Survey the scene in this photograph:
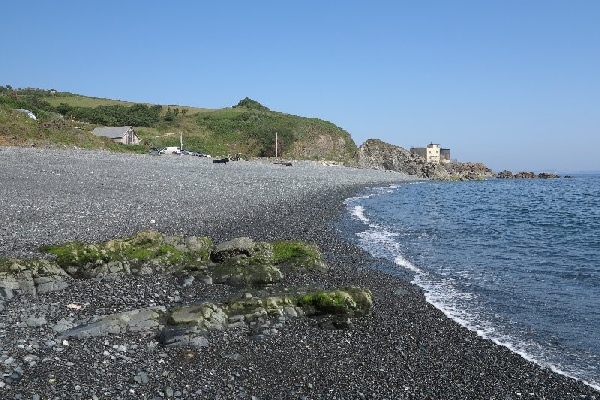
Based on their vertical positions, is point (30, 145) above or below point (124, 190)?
above

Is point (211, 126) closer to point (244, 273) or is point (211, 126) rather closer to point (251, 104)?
point (251, 104)

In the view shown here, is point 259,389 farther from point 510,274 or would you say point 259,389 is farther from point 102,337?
point 510,274

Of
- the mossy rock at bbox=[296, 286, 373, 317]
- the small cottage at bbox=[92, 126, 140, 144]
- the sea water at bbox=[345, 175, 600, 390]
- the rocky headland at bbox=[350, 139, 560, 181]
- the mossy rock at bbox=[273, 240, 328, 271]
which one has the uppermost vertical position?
the small cottage at bbox=[92, 126, 140, 144]

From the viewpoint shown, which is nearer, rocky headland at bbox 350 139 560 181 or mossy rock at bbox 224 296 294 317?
mossy rock at bbox 224 296 294 317

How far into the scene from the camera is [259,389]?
8.48m

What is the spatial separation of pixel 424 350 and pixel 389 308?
2.84 metres

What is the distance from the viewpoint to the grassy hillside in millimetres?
104812

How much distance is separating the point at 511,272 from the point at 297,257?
8772 millimetres

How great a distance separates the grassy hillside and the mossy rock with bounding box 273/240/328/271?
6320 cm

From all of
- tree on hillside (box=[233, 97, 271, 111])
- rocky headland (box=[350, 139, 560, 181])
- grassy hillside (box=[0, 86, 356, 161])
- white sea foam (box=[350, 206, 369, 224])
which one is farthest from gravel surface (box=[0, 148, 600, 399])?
tree on hillside (box=[233, 97, 271, 111])

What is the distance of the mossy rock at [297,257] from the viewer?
1638 centimetres

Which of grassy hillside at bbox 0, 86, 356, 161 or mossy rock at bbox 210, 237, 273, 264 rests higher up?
grassy hillside at bbox 0, 86, 356, 161

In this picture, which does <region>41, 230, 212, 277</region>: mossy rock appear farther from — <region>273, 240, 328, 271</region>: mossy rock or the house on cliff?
the house on cliff

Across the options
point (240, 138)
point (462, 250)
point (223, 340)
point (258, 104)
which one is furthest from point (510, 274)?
point (258, 104)
